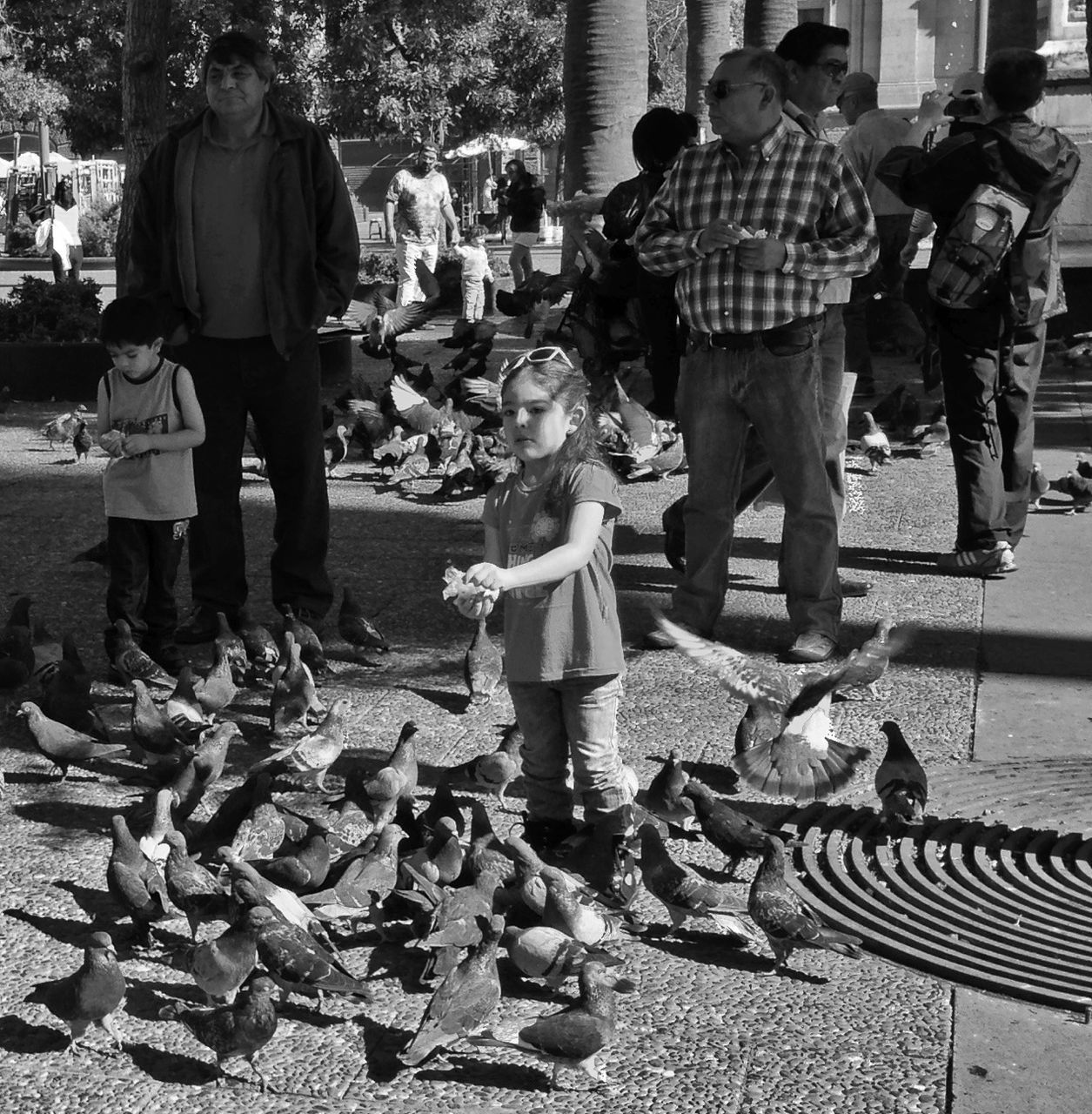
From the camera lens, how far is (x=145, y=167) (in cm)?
687

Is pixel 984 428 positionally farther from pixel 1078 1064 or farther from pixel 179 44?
pixel 179 44

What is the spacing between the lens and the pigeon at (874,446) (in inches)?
436

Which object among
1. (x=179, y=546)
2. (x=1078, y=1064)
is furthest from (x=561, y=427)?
(x=179, y=546)

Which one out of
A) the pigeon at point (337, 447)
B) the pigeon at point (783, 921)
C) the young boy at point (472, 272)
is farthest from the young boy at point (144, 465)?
the young boy at point (472, 272)

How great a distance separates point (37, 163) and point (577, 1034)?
53.8m

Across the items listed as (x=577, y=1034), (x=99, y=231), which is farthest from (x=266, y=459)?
(x=99, y=231)

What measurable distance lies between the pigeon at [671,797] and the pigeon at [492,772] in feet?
1.66

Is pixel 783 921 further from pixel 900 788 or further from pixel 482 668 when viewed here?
pixel 482 668

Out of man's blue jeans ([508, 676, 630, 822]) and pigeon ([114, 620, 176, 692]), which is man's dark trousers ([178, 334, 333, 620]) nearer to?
pigeon ([114, 620, 176, 692])

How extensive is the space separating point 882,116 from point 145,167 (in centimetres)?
811

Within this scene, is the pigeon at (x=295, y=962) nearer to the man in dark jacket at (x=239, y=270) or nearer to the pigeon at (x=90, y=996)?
the pigeon at (x=90, y=996)

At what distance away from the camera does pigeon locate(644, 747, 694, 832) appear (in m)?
5.15

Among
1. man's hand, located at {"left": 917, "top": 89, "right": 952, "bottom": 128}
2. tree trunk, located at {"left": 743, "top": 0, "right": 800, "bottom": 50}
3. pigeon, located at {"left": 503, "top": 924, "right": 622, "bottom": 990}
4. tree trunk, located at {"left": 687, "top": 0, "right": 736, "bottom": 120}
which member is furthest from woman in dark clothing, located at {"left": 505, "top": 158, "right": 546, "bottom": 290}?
pigeon, located at {"left": 503, "top": 924, "right": 622, "bottom": 990}

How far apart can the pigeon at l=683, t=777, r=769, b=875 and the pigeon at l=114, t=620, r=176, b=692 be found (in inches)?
102
